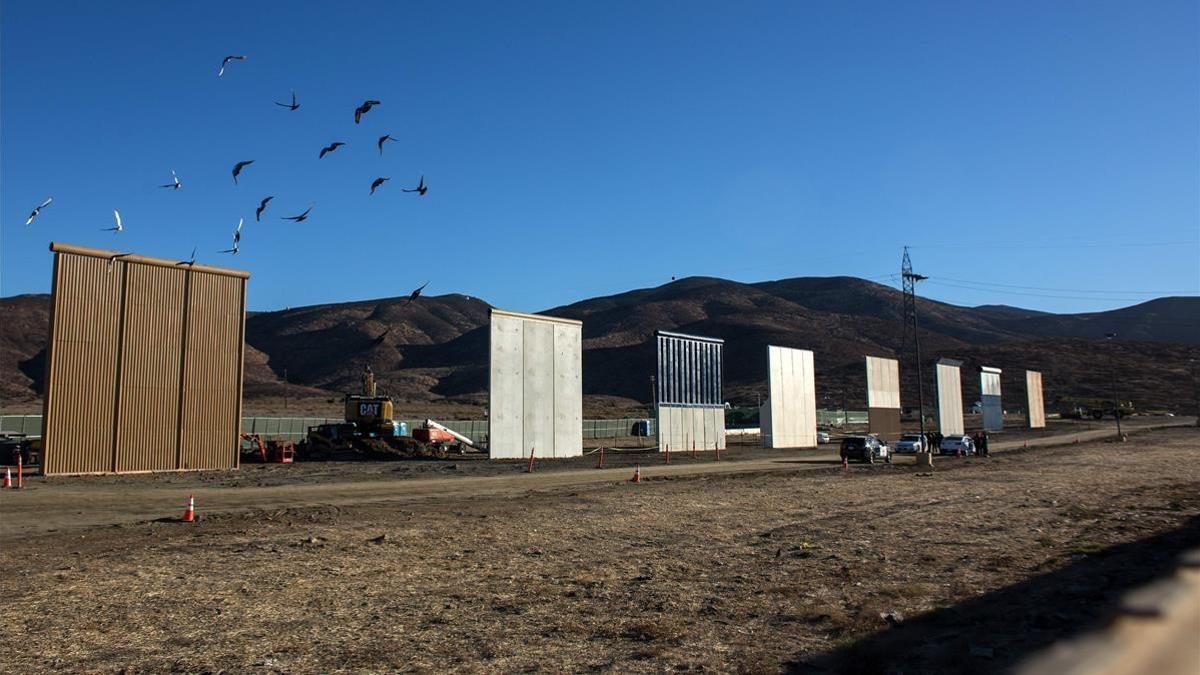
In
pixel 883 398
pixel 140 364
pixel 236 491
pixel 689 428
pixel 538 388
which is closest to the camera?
pixel 236 491

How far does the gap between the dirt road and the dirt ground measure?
1.75 metres

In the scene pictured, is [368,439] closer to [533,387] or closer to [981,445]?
[533,387]

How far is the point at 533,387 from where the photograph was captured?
156ft

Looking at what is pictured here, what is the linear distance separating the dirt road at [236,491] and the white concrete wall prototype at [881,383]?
27637 mm

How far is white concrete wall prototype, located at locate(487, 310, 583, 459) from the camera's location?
45344 mm

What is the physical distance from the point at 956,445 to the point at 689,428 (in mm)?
16756

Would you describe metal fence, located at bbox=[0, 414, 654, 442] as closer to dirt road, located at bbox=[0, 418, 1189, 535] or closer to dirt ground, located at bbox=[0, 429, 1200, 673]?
dirt road, located at bbox=[0, 418, 1189, 535]

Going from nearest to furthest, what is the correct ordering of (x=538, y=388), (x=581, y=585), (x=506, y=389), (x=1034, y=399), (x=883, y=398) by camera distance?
(x=581, y=585), (x=506, y=389), (x=538, y=388), (x=883, y=398), (x=1034, y=399)

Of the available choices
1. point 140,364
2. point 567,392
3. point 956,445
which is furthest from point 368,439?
point 956,445

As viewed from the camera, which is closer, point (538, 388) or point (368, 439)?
point (538, 388)

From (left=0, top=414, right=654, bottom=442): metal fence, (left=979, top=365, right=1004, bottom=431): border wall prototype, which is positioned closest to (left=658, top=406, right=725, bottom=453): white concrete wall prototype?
A: (left=0, top=414, right=654, bottom=442): metal fence

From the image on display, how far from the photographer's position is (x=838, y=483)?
29.8m

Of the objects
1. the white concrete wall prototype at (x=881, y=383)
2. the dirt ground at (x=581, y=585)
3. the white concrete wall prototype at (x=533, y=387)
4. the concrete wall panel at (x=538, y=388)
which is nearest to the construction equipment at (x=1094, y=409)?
the white concrete wall prototype at (x=881, y=383)

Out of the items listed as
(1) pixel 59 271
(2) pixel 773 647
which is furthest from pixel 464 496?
(1) pixel 59 271
